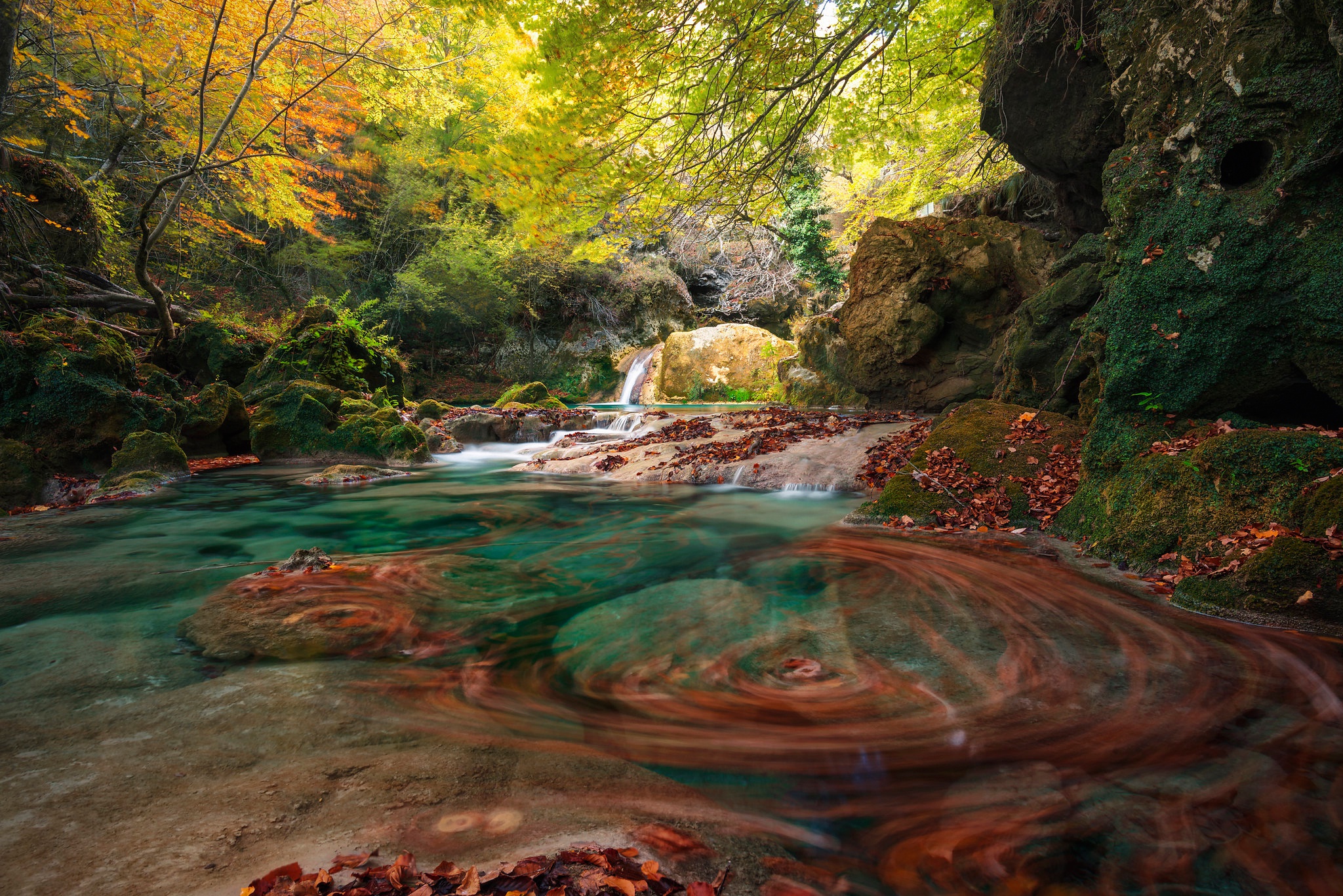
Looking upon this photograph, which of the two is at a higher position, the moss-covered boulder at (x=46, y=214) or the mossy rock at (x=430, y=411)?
the moss-covered boulder at (x=46, y=214)

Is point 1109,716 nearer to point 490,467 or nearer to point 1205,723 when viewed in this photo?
point 1205,723

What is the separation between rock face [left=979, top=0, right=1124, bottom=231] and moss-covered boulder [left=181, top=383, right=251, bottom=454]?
12.6m

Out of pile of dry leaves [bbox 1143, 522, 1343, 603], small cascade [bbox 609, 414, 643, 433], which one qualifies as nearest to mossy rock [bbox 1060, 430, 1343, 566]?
pile of dry leaves [bbox 1143, 522, 1343, 603]

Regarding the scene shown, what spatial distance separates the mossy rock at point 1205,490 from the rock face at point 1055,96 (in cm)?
443

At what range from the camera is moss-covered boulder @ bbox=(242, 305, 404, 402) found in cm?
1178

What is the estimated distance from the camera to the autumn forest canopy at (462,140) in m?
4.99

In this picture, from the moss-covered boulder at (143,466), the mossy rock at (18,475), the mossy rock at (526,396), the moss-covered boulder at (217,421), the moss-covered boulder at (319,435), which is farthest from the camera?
the mossy rock at (526,396)

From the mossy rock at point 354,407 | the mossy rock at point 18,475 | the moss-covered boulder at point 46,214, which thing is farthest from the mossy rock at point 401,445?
the moss-covered boulder at point 46,214

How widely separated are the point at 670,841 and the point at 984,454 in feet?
16.2

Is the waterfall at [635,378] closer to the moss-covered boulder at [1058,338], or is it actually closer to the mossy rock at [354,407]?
the mossy rock at [354,407]

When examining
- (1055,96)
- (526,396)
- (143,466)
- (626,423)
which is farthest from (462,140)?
(1055,96)

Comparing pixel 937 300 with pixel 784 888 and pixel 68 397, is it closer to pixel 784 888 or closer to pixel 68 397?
pixel 784 888

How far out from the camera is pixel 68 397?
275 inches

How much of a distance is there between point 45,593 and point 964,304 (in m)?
11.6
